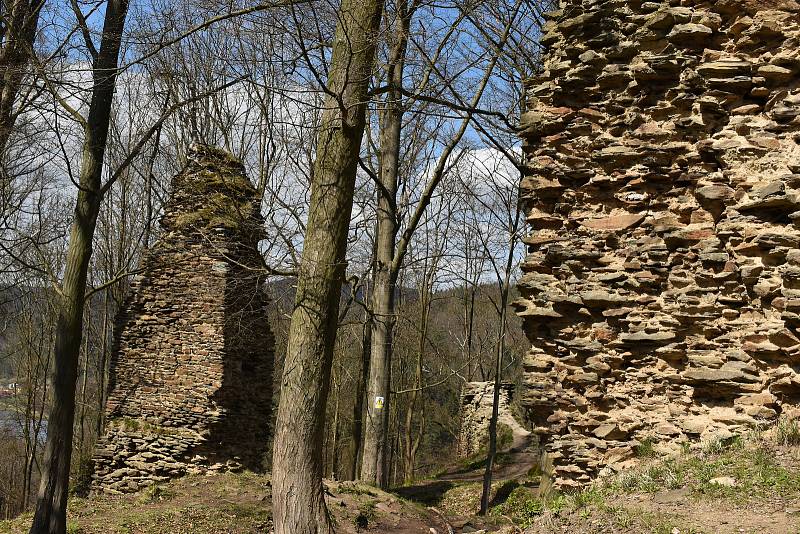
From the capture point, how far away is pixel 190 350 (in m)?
15.3

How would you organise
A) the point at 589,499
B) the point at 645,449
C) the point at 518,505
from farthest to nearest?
the point at 518,505
the point at 645,449
the point at 589,499

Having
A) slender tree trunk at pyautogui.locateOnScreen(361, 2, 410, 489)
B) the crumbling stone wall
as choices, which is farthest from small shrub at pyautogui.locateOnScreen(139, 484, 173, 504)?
slender tree trunk at pyautogui.locateOnScreen(361, 2, 410, 489)

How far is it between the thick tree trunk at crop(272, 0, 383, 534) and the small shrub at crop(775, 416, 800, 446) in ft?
13.2

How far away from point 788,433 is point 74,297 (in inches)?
326

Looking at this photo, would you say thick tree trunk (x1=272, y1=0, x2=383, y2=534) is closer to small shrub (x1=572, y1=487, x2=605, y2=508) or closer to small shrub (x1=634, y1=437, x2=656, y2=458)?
small shrub (x1=572, y1=487, x2=605, y2=508)

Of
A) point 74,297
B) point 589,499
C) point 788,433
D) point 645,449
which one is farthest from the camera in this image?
point 74,297

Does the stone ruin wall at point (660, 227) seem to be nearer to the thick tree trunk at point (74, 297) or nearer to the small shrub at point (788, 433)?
the small shrub at point (788, 433)

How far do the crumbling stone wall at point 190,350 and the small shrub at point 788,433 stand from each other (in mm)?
10935

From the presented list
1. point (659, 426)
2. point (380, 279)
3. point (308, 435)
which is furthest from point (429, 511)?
point (659, 426)

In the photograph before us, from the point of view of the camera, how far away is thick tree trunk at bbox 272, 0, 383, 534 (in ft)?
23.4

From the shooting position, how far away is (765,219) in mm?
5836

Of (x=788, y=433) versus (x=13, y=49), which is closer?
(x=788, y=433)

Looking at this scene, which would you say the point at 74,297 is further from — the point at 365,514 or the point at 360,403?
the point at 360,403

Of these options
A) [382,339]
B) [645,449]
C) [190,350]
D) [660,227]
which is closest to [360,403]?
[190,350]
